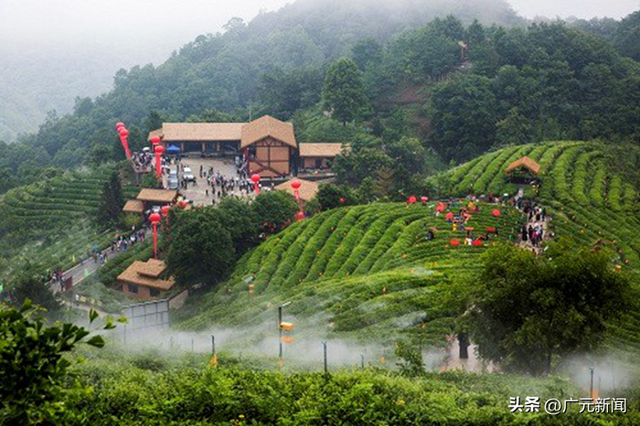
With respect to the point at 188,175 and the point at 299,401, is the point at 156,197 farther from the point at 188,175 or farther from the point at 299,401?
the point at 299,401

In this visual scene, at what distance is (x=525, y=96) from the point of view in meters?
68.4

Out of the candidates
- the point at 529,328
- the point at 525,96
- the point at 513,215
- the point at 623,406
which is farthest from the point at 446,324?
the point at 525,96

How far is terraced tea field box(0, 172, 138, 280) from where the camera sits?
51156mm

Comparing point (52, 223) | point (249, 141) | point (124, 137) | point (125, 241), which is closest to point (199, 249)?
point (125, 241)

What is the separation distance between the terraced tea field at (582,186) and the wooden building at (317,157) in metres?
12.9

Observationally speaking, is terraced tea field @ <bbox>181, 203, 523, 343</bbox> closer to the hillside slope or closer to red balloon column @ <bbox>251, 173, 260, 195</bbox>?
the hillside slope

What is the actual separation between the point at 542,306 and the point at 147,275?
26.5 meters

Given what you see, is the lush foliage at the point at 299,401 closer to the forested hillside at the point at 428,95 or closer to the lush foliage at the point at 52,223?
the lush foliage at the point at 52,223

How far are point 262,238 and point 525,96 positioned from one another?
3073cm

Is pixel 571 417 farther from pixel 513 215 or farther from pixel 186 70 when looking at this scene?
pixel 186 70

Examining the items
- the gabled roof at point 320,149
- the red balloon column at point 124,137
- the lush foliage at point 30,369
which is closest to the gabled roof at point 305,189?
the gabled roof at point 320,149

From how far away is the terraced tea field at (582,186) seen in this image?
38844 millimetres

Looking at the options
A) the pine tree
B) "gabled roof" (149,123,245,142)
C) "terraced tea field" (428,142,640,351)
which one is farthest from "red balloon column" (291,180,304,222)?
the pine tree

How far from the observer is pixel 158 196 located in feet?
178
